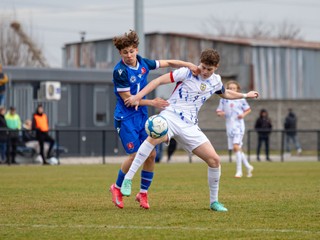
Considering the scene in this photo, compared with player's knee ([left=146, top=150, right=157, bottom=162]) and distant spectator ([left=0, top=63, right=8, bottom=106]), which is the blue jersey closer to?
player's knee ([left=146, top=150, right=157, bottom=162])

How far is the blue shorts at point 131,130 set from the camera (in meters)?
11.5

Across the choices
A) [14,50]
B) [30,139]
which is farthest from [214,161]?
[14,50]

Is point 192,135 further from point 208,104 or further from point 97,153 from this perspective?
point 208,104

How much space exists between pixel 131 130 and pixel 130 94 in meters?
0.46

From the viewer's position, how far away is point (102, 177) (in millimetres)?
20656

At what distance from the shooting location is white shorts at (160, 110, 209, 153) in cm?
1129

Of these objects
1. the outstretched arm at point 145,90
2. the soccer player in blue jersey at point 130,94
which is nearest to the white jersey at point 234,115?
the soccer player in blue jersey at point 130,94

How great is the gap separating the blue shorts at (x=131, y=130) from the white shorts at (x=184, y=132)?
404 mm

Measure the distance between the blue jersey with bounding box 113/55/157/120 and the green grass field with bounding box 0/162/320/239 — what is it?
1.20 meters

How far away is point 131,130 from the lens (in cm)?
1156

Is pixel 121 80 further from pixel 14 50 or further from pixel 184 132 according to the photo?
pixel 14 50

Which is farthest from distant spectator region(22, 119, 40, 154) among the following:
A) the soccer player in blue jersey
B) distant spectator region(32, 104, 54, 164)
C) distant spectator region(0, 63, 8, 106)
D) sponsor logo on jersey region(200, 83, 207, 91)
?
sponsor logo on jersey region(200, 83, 207, 91)

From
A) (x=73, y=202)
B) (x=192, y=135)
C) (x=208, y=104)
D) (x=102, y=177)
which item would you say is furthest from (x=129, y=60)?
(x=208, y=104)

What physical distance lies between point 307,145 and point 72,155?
8456 millimetres
